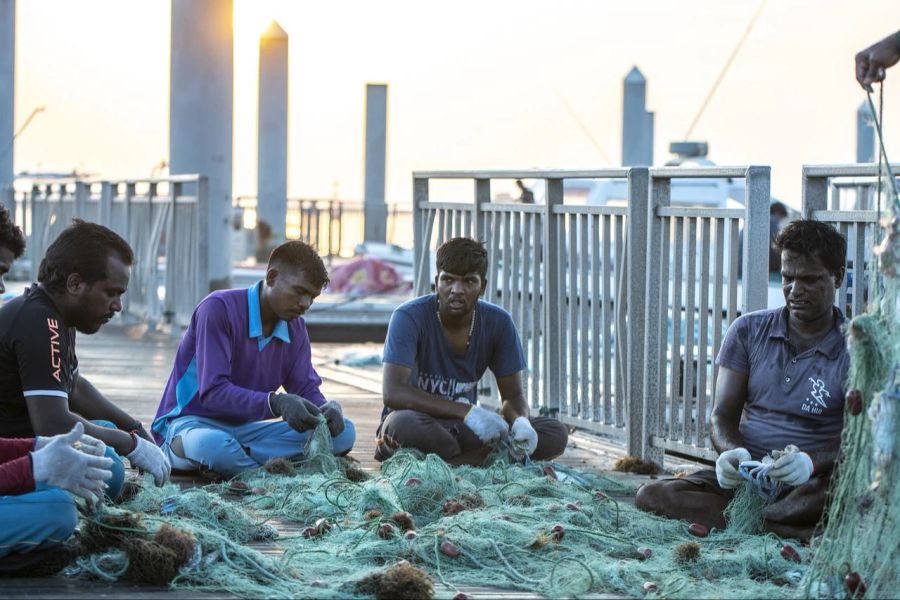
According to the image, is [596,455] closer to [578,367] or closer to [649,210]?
[578,367]

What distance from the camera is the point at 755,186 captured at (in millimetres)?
5918

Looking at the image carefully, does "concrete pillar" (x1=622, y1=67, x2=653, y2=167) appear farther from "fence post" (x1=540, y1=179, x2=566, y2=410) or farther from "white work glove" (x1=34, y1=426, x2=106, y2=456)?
"white work glove" (x1=34, y1=426, x2=106, y2=456)

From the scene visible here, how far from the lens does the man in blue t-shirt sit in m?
6.16

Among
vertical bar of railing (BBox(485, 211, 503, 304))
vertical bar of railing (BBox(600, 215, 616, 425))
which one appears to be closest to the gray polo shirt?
vertical bar of railing (BBox(600, 215, 616, 425))

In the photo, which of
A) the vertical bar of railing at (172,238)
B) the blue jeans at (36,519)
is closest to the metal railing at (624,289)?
the blue jeans at (36,519)

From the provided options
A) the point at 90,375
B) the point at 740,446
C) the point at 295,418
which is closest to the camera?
the point at 740,446

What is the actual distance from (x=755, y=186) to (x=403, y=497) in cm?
196

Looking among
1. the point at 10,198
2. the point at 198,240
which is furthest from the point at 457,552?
the point at 10,198


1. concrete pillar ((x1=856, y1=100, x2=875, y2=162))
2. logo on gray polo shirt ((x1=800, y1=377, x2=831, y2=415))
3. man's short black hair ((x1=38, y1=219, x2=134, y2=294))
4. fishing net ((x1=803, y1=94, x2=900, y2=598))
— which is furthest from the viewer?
concrete pillar ((x1=856, y1=100, x2=875, y2=162))

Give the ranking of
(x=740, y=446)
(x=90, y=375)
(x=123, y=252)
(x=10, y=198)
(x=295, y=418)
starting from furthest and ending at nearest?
(x=10, y=198) → (x=90, y=375) → (x=295, y=418) → (x=740, y=446) → (x=123, y=252)

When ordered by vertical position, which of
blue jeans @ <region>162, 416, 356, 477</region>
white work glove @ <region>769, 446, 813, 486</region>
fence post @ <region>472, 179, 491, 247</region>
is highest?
fence post @ <region>472, 179, 491, 247</region>

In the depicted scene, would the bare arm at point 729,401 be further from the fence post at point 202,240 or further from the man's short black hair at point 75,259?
the fence post at point 202,240

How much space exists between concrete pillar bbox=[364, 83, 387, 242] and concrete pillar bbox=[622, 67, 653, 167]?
233 inches

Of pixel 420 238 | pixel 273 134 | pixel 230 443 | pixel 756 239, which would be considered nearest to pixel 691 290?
pixel 756 239
